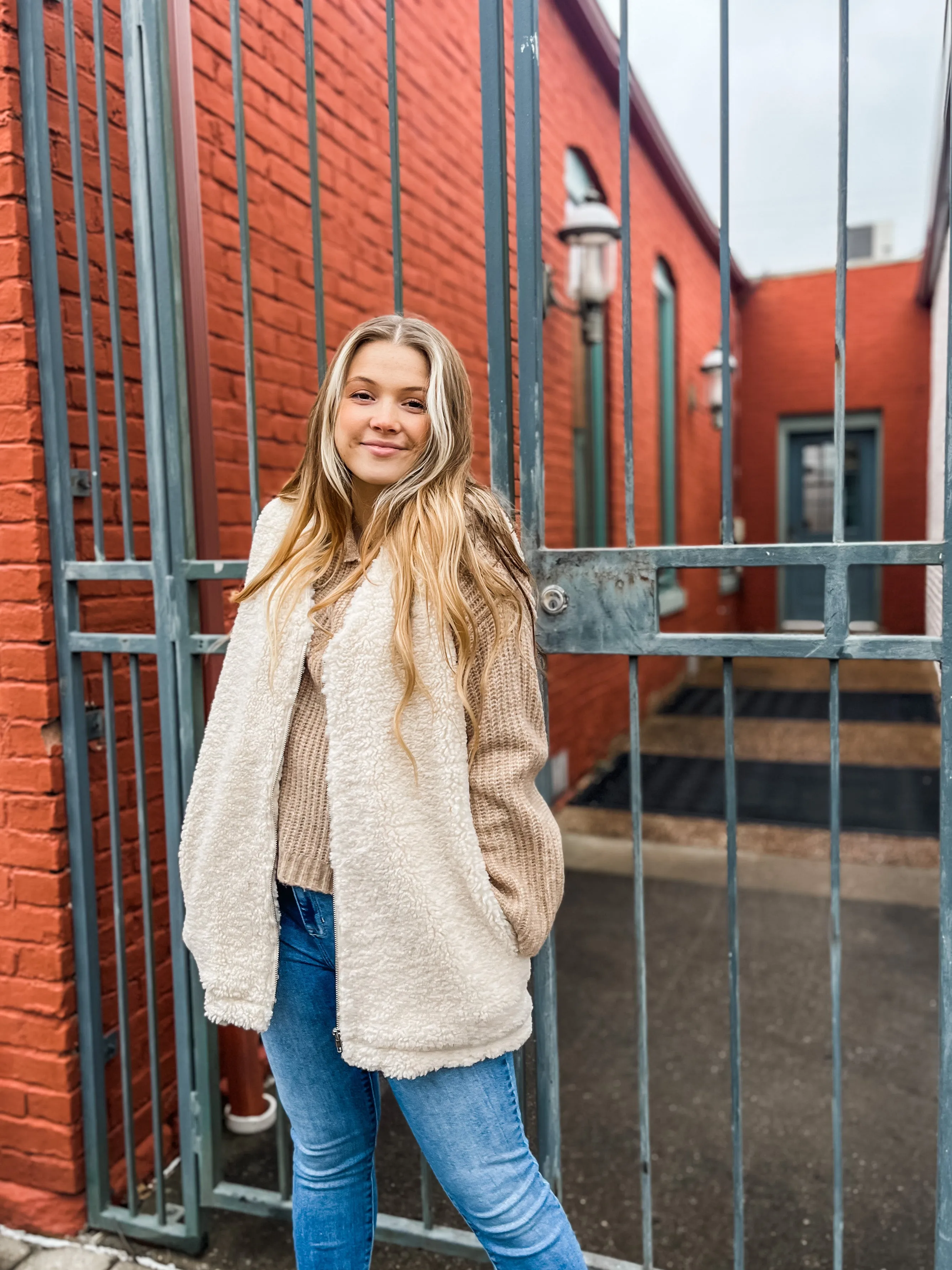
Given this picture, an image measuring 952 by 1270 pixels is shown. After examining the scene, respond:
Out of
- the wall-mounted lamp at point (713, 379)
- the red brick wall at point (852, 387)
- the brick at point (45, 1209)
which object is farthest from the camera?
the red brick wall at point (852, 387)

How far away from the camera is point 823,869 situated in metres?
4.55

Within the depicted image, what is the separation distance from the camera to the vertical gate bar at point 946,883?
1.50 meters

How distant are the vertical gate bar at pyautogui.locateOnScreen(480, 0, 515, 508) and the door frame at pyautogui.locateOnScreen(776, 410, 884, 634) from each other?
10096mm

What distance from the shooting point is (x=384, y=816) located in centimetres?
135

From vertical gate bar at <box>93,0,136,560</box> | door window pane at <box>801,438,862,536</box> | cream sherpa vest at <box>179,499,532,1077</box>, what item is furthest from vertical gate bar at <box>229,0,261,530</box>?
door window pane at <box>801,438,862,536</box>

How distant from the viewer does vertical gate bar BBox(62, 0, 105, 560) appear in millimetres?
2033

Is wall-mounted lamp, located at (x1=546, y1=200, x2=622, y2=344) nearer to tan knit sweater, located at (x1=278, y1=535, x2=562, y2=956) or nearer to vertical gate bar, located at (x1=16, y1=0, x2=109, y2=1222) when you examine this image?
vertical gate bar, located at (x1=16, y1=0, x2=109, y2=1222)

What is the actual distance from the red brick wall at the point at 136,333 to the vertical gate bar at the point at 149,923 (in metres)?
0.13

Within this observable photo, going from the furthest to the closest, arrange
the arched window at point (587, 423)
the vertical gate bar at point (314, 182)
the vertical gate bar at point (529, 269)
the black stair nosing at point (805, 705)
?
the black stair nosing at point (805, 705), the arched window at point (587, 423), the vertical gate bar at point (314, 182), the vertical gate bar at point (529, 269)

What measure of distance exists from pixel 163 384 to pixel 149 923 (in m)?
1.17

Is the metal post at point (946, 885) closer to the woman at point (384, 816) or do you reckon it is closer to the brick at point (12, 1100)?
the woman at point (384, 816)

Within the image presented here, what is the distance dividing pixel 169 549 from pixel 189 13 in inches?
44.9

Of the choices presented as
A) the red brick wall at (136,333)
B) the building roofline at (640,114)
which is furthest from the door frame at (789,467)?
the red brick wall at (136,333)

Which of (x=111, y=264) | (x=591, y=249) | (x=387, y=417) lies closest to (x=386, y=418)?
(x=387, y=417)
